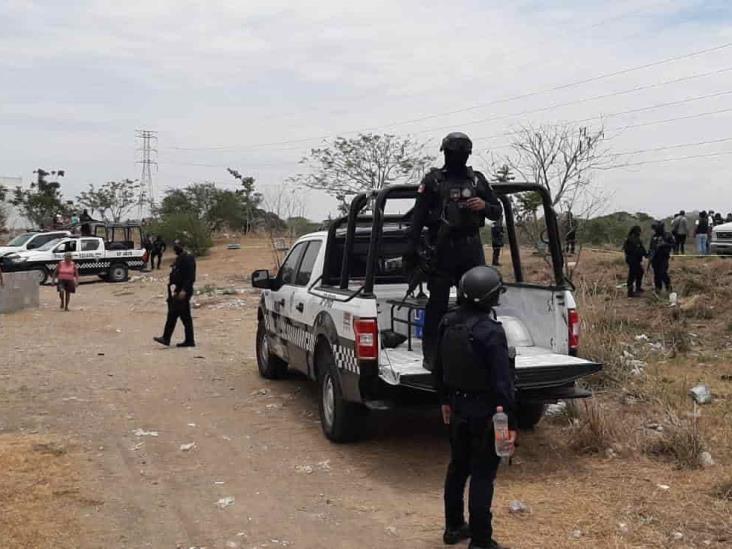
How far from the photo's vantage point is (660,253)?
1662cm

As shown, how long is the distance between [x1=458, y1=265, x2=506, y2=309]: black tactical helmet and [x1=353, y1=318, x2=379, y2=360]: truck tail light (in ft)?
5.46

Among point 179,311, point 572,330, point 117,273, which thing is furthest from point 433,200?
point 117,273

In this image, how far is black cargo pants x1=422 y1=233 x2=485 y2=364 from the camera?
20.0ft

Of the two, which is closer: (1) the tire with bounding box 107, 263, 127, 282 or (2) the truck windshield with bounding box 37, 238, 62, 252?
(2) the truck windshield with bounding box 37, 238, 62, 252

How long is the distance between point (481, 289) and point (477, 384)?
0.51 m

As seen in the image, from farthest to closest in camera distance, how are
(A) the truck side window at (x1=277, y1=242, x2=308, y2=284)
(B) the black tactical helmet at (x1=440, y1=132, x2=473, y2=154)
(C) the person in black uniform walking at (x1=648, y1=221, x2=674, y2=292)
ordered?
(C) the person in black uniform walking at (x1=648, y1=221, x2=674, y2=292) → (A) the truck side window at (x1=277, y1=242, x2=308, y2=284) → (B) the black tactical helmet at (x1=440, y1=132, x2=473, y2=154)

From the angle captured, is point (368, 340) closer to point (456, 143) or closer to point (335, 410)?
point (335, 410)

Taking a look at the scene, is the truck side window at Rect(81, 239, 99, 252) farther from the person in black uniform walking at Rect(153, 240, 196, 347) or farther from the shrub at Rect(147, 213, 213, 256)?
the person in black uniform walking at Rect(153, 240, 196, 347)

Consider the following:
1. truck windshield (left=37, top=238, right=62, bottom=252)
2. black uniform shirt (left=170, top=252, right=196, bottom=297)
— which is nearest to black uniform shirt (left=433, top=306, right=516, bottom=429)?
black uniform shirt (left=170, top=252, right=196, bottom=297)

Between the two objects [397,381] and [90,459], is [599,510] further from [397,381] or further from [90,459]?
[90,459]

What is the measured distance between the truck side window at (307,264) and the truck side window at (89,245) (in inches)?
893

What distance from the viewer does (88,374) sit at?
1088 centimetres

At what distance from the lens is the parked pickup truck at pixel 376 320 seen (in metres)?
6.16

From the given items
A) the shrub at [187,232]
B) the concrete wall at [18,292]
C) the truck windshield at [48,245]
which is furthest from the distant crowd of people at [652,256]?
the shrub at [187,232]
